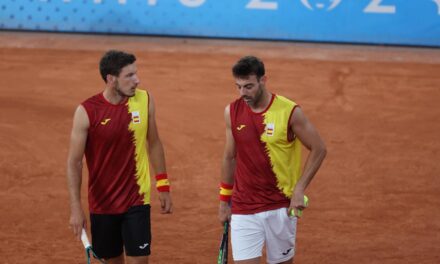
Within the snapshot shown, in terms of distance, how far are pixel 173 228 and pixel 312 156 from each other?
12.4 ft

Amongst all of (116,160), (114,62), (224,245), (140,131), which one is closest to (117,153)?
(116,160)

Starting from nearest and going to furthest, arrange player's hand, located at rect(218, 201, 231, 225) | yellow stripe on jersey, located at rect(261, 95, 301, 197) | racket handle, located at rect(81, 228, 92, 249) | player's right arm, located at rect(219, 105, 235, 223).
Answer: racket handle, located at rect(81, 228, 92, 249) < yellow stripe on jersey, located at rect(261, 95, 301, 197) < player's right arm, located at rect(219, 105, 235, 223) < player's hand, located at rect(218, 201, 231, 225)

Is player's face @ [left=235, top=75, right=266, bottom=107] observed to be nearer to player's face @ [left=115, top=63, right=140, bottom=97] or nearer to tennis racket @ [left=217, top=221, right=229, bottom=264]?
player's face @ [left=115, top=63, right=140, bottom=97]

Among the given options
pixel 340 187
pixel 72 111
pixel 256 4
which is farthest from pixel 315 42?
pixel 340 187

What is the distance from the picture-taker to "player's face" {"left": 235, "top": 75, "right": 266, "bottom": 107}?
7445 millimetres

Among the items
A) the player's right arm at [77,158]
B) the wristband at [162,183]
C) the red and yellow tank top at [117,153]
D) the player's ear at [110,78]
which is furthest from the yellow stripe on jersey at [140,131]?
the player's right arm at [77,158]

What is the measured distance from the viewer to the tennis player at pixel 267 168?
7594mm

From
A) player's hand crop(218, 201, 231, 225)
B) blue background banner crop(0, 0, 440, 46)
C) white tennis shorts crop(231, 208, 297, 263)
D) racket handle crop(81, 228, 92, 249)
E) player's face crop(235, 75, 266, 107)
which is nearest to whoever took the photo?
racket handle crop(81, 228, 92, 249)

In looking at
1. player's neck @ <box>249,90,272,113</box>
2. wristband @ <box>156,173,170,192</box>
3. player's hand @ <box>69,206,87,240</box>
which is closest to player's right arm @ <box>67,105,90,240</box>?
player's hand @ <box>69,206,87,240</box>

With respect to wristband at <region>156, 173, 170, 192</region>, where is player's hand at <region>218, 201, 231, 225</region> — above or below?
below

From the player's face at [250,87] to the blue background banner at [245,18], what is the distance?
13.3 meters

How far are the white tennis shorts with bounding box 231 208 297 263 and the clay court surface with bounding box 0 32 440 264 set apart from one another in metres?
2.41

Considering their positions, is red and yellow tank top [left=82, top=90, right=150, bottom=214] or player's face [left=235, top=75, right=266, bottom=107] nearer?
player's face [left=235, top=75, right=266, bottom=107]

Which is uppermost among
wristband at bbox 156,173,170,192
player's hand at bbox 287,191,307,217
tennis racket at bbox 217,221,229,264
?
wristband at bbox 156,173,170,192
